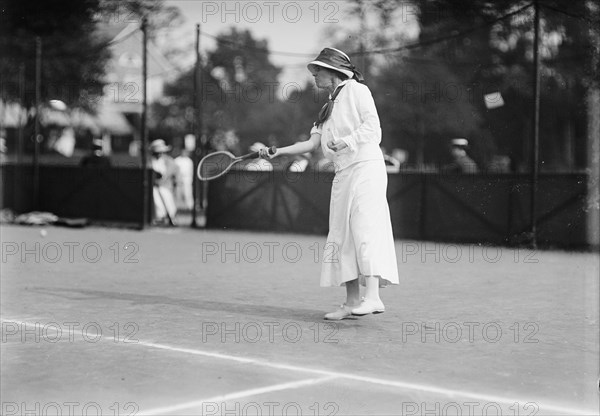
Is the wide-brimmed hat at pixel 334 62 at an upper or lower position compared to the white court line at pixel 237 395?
Result: upper

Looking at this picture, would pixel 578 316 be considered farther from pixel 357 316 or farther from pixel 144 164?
pixel 144 164

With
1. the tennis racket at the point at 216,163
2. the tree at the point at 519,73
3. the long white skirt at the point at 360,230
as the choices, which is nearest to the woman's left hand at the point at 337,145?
the long white skirt at the point at 360,230

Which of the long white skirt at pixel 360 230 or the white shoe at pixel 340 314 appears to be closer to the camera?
the long white skirt at pixel 360 230

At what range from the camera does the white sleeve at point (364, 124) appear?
7928mm

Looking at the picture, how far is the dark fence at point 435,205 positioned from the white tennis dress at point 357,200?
8.13m

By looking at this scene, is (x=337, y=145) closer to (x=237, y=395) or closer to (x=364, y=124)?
(x=364, y=124)

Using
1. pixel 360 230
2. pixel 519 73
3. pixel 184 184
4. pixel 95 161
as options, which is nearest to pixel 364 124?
pixel 360 230

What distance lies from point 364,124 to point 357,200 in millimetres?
620

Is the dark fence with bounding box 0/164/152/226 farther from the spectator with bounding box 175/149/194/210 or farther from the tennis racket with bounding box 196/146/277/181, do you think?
the tennis racket with bounding box 196/146/277/181

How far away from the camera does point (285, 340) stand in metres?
7.21

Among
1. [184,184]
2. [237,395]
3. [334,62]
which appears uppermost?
[334,62]

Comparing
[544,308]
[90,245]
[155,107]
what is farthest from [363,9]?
[155,107]

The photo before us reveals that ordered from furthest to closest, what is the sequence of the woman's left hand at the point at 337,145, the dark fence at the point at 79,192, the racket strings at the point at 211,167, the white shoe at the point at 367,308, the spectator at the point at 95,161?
the spectator at the point at 95,161, the dark fence at the point at 79,192, the racket strings at the point at 211,167, the white shoe at the point at 367,308, the woman's left hand at the point at 337,145

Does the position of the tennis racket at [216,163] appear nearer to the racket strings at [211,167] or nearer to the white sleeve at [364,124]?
the racket strings at [211,167]
